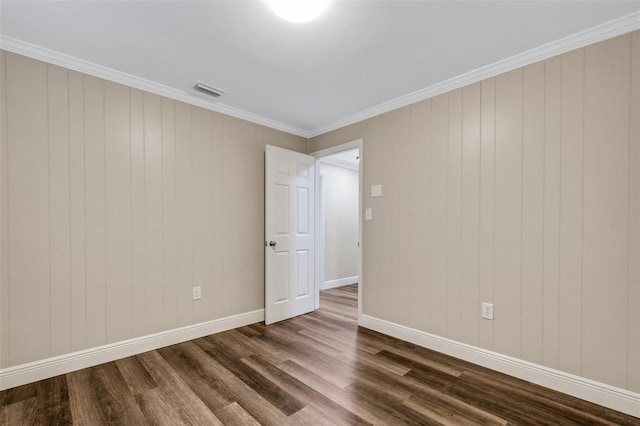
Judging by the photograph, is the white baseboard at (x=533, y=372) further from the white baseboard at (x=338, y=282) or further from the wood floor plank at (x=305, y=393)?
the white baseboard at (x=338, y=282)

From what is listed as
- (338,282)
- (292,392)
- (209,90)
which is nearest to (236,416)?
(292,392)

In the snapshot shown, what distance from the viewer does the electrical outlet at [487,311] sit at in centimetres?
235

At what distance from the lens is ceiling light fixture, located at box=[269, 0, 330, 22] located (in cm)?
170

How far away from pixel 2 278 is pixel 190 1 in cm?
224

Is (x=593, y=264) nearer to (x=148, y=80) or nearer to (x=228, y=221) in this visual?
(x=228, y=221)

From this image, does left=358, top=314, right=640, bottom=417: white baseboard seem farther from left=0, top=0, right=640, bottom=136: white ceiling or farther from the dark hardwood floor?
left=0, top=0, right=640, bottom=136: white ceiling

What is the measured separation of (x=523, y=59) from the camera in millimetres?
2201

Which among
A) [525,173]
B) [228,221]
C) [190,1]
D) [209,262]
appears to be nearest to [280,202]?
[228,221]

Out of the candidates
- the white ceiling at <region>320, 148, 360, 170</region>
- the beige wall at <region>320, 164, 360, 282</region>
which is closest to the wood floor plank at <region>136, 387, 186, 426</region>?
the beige wall at <region>320, 164, 360, 282</region>

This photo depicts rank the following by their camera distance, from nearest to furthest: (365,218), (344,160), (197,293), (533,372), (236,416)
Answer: (236,416) → (533,372) → (197,293) → (365,218) → (344,160)

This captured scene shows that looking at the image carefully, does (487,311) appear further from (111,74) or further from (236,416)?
(111,74)

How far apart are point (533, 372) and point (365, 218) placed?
1.93 meters

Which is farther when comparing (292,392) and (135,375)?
(135,375)

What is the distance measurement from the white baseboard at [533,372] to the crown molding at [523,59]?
7.35ft
